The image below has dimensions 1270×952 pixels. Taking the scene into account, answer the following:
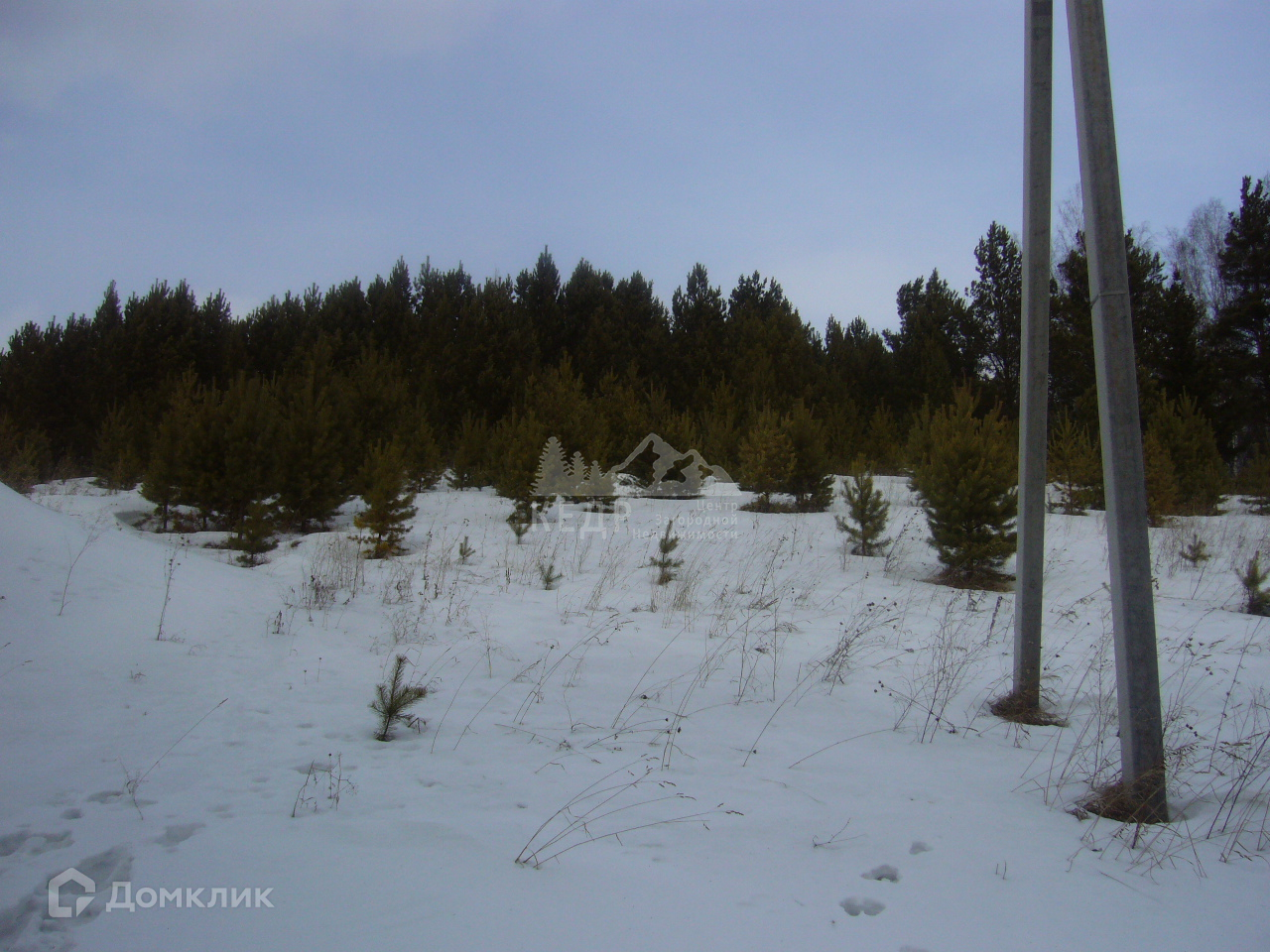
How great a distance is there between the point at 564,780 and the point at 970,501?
7.08m

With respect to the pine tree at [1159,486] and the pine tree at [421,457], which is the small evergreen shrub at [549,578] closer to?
the pine tree at [421,457]

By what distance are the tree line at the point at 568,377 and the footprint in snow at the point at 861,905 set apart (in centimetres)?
913

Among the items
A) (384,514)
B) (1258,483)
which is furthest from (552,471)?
(1258,483)

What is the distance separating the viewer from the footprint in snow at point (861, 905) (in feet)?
6.23

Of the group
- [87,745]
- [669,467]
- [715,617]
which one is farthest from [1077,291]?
[87,745]

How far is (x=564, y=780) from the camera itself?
2619 mm

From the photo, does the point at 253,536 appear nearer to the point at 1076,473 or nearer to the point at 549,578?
the point at 549,578

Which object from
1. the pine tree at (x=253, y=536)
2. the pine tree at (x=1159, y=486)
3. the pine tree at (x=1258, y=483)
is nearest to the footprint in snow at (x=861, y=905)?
the pine tree at (x=253, y=536)

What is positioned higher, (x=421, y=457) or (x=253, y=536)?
(x=421, y=457)

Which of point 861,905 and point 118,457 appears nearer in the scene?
point 861,905

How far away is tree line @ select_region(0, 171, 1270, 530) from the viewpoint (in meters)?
12.0

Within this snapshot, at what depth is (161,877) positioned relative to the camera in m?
1.81

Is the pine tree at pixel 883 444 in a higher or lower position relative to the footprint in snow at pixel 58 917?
higher

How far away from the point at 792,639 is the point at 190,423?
10.1 m
